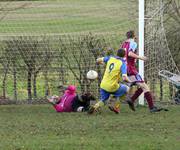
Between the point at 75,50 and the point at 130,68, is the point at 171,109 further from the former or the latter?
the point at 75,50

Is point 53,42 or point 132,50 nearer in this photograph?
point 132,50

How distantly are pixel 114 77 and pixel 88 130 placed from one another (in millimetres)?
1924

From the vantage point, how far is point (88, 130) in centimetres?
965

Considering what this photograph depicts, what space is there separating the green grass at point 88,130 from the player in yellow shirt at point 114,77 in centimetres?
40

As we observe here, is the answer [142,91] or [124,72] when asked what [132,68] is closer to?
[142,91]

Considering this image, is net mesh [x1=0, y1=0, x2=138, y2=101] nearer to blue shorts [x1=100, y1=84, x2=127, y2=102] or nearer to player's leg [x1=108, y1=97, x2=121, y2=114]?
player's leg [x1=108, y1=97, x2=121, y2=114]

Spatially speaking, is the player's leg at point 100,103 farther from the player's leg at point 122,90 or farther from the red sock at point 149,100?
the red sock at point 149,100

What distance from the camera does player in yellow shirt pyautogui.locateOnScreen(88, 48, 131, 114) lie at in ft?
36.8

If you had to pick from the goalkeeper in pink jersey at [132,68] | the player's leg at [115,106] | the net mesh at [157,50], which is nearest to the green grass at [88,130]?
the player's leg at [115,106]

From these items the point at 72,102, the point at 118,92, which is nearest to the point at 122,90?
the point at 118,92

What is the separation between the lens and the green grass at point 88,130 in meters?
8.38

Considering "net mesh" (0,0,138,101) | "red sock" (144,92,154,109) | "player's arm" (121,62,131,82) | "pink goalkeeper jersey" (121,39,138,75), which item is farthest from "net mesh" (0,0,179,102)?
"player's arm" (121,62,131,82)

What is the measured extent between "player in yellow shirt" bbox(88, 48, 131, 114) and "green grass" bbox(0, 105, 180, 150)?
0.40 meters

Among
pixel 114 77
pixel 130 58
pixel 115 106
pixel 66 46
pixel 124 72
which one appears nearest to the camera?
pixel 124 72
